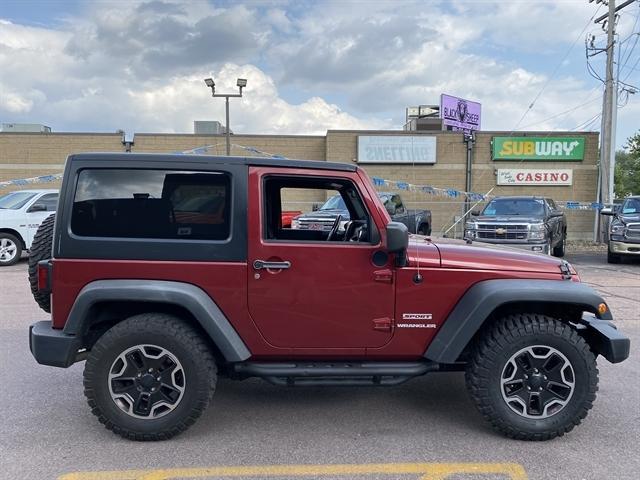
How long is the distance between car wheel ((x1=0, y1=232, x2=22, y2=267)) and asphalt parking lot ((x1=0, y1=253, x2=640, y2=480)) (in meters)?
8.27

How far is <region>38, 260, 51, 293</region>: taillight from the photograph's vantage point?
338cm

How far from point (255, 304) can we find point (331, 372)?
0.69m

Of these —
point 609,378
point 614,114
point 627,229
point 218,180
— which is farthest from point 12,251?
point 614,114

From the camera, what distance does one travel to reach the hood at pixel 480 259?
350cm

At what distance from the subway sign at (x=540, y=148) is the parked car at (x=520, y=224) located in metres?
7.52

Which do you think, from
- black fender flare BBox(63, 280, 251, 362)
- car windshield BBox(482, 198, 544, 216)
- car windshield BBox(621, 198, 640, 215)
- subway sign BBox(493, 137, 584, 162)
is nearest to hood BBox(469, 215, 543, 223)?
car windshield BBox(482, 198, 544, 216)

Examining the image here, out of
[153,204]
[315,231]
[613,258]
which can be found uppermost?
[153,204]

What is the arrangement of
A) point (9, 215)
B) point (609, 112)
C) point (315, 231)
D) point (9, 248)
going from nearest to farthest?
point (315, 231) → point (9, 215) → point (9, 248) → point (609, 112)

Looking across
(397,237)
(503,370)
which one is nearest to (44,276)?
(397,237)

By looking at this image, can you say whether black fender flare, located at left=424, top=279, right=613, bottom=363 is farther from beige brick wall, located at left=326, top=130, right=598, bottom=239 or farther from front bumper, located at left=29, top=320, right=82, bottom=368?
beige brick wall, located at left=326, top=130, right=598, bottom=239

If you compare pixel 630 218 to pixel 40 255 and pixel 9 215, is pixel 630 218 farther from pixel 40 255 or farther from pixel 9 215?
pixel 9 215

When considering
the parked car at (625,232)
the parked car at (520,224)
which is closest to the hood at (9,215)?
the parked car at (520,224)

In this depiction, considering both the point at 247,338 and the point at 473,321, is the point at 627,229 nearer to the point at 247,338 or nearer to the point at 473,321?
the point at 473,321

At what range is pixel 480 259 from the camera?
3553mm
